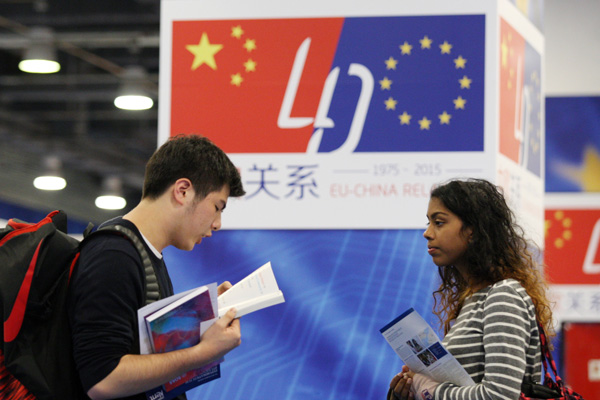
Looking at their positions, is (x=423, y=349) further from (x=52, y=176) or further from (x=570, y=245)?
(x=52, y=176)

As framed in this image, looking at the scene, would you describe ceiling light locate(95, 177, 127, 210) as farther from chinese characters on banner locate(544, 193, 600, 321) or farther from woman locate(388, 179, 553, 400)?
woman locate(388, 179, 553, 400)

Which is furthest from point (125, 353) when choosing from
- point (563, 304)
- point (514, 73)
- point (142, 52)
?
Result: point (142, 52)

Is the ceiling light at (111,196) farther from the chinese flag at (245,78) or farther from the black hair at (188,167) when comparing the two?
the black hair at (188,167)

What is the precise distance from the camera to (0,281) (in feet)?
5.65

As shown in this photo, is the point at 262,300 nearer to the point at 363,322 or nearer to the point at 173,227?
the point at 173,227

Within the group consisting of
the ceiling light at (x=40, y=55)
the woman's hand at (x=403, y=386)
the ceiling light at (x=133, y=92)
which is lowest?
the woman's hand at (x=403, y=386)

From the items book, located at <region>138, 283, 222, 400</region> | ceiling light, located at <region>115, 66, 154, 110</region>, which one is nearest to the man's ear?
book, located at <region>138, 283, 222, 400</region>

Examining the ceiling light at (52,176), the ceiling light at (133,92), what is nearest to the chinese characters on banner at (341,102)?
the ceiling light at (133,92)

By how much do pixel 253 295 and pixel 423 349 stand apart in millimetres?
475

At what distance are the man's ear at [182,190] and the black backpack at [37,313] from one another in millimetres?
192

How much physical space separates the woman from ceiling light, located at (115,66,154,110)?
21.1ft

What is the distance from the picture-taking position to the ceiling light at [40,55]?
26.6 feet

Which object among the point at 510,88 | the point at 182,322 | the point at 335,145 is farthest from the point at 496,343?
the point at 510,88

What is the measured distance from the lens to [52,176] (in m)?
10.3
